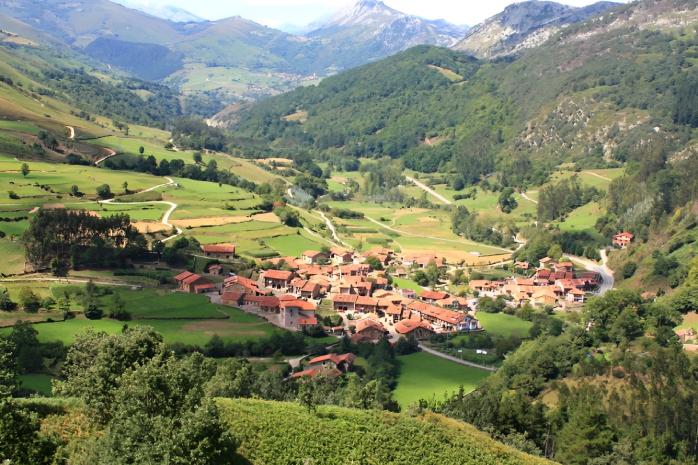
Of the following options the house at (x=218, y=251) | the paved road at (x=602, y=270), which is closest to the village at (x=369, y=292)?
the house at (x=218, y=251)

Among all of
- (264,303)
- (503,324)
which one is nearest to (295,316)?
(264,303)

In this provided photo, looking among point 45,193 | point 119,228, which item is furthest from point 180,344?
point 45,193

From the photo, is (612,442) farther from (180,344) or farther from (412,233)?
(412,233)

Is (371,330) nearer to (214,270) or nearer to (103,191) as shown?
(214,270)

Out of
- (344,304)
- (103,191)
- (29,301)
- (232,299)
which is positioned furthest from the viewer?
(103,191)

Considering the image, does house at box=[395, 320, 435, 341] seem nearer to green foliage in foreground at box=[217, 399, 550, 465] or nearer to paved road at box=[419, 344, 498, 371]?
paved road at box=[419, 344, 498, 371]

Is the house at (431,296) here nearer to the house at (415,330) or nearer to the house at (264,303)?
the house at (415,330)
